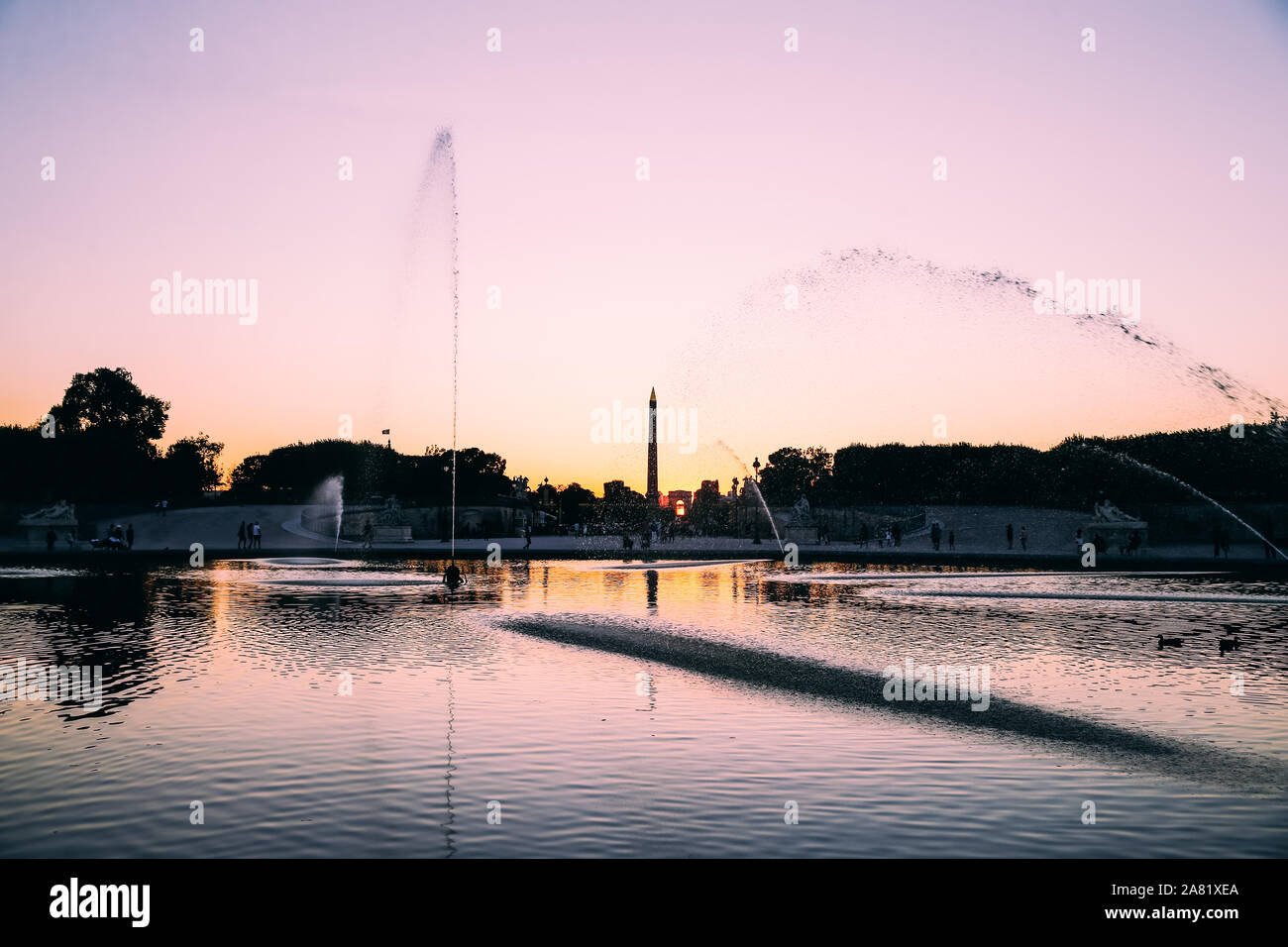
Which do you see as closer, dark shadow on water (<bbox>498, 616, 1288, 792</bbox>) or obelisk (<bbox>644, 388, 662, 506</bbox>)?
dark shadow on water (<bbox>498, 616, 1288, 792</bbox>)

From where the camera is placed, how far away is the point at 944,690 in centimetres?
1355

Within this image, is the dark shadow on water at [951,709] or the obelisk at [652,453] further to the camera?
the obelisk at [652,453]

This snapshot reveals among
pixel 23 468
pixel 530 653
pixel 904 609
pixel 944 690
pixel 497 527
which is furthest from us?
pixel 23 468

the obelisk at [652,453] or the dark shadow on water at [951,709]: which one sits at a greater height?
the obelisk at [652,453]

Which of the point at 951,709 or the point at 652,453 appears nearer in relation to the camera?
the point at 951,709

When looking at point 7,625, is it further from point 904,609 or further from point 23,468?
point 23,468

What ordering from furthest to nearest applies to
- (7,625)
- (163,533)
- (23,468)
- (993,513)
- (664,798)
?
(23,468) < (993,513) < (163,533) < (7,625) < (664,798)

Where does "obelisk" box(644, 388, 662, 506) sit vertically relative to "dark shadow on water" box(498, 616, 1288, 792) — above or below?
above

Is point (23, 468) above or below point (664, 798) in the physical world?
above

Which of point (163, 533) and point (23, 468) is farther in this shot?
point (23, 468)

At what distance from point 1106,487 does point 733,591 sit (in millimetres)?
60864
